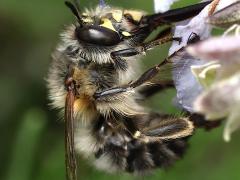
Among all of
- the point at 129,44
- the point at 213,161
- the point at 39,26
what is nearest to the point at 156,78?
the point at 129,44

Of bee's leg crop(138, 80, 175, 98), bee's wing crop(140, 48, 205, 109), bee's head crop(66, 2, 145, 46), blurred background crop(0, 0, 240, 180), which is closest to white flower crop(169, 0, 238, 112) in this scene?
bee's wing crop(140, 48, 205, 109)

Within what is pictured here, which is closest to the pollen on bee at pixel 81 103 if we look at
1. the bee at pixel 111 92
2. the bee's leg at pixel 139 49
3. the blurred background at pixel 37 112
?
the bee at pixel 111 92

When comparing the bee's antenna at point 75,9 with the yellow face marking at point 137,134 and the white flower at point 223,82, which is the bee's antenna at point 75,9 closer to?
the yellow face marking at point 137,134

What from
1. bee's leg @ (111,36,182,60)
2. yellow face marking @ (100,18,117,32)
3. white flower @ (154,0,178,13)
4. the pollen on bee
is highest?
white flower @ (154,0,178,13)

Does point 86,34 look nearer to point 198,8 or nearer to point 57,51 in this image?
point 57,51

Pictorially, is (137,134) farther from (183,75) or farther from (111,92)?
(183,75)

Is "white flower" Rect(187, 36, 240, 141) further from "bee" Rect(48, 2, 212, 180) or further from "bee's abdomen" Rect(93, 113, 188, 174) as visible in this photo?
"bee's abdomen" Rect(93, 113, 188, 174)
